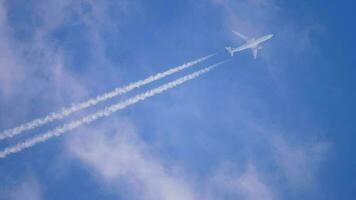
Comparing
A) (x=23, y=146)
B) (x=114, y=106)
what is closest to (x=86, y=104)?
(x=114, y=106)

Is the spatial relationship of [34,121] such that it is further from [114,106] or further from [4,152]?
[114,106]

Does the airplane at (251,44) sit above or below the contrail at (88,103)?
above

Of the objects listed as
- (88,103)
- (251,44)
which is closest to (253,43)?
(251,44)

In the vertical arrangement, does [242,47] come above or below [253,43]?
below

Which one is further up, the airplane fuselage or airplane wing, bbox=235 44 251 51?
the airplane fuselage

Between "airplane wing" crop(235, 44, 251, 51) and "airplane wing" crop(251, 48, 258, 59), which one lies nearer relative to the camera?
"airplane wing" crop(235, 44, 251, 51)

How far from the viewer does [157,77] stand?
4166 inches

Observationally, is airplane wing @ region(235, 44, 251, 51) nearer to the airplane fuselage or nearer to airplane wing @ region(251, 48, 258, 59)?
the airplane fuselage

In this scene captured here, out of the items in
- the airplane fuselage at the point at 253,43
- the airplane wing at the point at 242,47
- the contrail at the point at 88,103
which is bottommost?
Answer: the contrail at the point at 88,103

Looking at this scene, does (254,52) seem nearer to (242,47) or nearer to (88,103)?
(242,47)

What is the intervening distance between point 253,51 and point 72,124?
5386 centimetres

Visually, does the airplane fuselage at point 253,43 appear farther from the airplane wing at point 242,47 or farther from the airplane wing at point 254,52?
the airplane wing at point 254,52

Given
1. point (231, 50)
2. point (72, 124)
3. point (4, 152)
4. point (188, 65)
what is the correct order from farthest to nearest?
point (231, 50) < point (188, 65) < point (72, 124) < point (4, 152)

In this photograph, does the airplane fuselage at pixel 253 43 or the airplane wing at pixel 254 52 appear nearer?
the airplane fuselage at pixel 253 43
